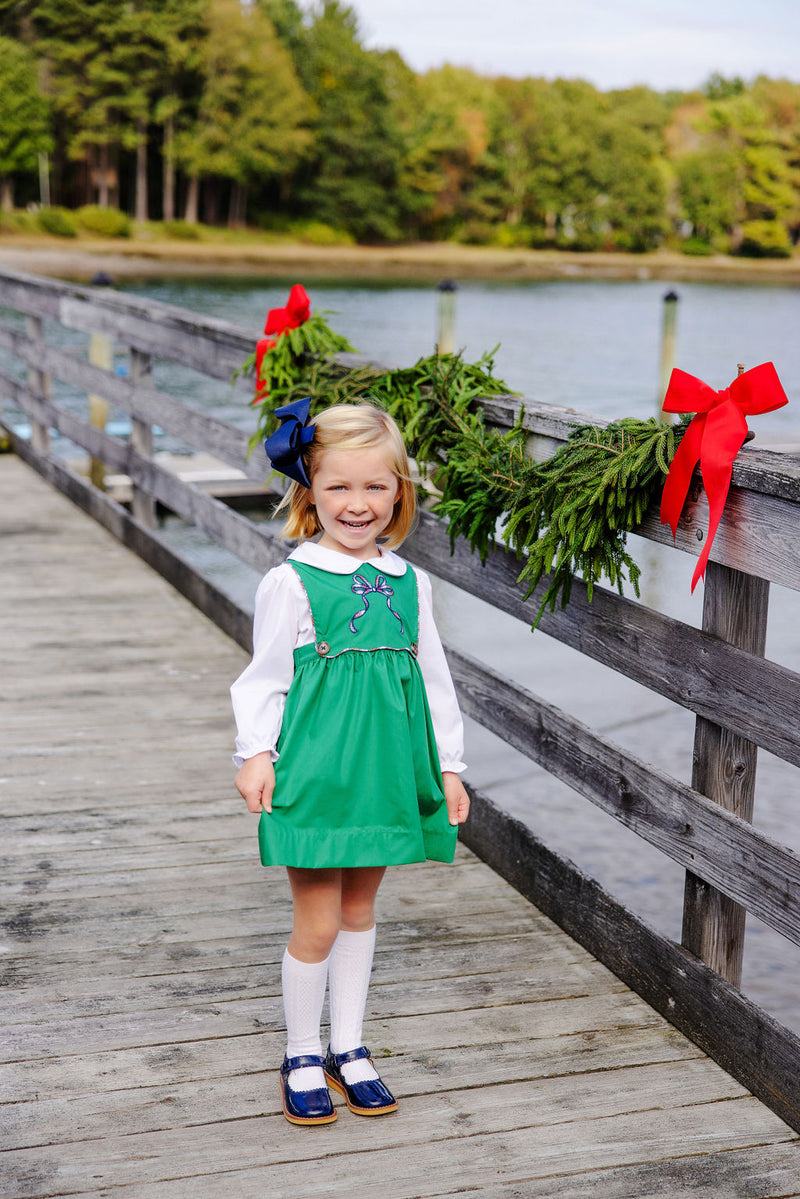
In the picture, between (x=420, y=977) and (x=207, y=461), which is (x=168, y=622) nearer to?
(x=420, y=977)

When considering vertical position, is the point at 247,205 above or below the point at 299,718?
above

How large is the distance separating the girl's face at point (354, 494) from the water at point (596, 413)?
141 cm

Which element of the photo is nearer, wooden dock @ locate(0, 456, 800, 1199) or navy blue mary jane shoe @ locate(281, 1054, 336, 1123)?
wooden dock @ locate(0, 456, 800, 1199)

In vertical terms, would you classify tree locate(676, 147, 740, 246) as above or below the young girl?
above

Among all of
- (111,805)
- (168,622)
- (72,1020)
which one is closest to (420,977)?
(72,1020)

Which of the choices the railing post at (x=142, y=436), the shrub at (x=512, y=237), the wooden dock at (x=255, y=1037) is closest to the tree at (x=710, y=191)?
the shrub at (x=512, y=237)

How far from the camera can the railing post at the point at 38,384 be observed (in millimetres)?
7488

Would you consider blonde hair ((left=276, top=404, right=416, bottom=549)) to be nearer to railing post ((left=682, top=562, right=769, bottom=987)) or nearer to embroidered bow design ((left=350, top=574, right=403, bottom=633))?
embroidered bow design ((left=350, top=574, right=403, bottom=633))

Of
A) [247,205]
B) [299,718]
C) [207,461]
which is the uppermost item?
[247,205]

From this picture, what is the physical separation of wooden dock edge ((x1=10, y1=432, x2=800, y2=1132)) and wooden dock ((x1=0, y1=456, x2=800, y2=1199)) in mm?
34

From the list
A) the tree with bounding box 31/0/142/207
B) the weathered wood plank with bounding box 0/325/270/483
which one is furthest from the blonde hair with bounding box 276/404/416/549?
the tree with bounding box 31/0/142/207

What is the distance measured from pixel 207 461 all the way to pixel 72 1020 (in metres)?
9.07

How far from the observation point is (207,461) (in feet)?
A: 36.6

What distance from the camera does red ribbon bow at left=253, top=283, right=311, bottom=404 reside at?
3.66 meters
